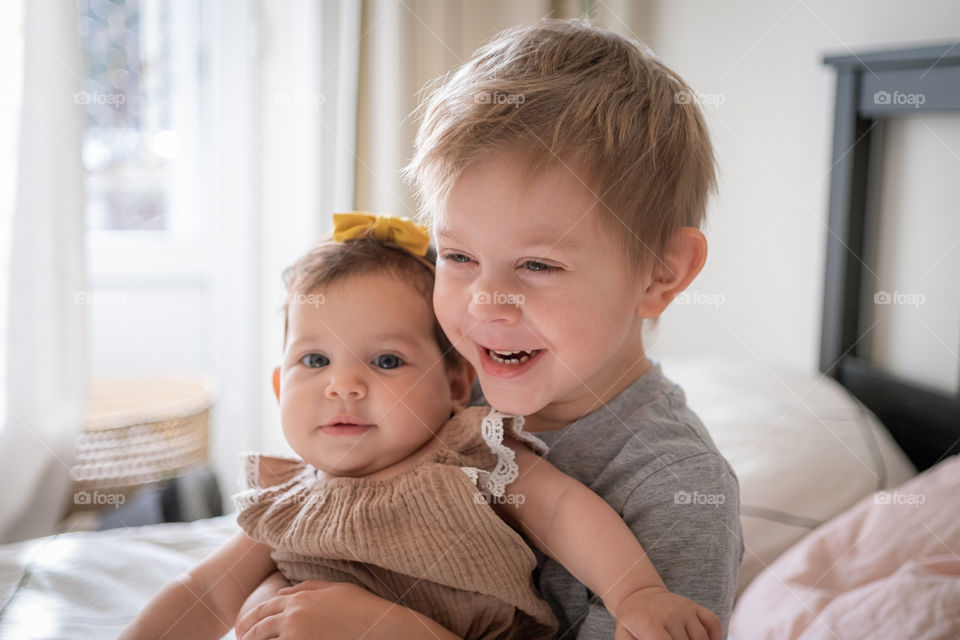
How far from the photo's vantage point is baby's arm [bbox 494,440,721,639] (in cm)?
72

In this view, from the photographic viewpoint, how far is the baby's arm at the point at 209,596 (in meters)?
0.93

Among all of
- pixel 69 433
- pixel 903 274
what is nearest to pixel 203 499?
pixel 69 433

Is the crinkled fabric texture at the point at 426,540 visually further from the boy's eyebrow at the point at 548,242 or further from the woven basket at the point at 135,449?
the woven basket at the point at 135,449

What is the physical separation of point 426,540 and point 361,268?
0.33 meters

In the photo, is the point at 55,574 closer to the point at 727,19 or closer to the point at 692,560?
the point at 692,560

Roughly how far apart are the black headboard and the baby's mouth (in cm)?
99

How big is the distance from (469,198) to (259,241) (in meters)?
1.94

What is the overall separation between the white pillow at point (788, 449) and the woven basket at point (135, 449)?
152 centimetres

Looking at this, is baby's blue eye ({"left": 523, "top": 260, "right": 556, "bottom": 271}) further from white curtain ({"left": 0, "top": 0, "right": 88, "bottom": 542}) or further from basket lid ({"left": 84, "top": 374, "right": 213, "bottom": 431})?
basket lid ({"left": 84, "top": 374, "right": 213, "bottom": 431})

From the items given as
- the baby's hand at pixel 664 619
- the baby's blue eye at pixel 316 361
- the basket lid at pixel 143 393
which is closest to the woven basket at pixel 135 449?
the basket lid at pixel 143 393

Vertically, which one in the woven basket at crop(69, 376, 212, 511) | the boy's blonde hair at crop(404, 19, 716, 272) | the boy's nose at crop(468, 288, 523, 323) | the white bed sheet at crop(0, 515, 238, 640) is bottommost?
the woven basket at crop(69, 376, 212, 511)

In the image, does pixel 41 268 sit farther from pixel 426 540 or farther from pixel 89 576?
pixel 426 540

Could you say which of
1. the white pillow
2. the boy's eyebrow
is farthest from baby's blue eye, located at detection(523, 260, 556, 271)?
the white pillow

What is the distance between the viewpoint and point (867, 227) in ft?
5.81
